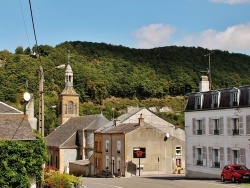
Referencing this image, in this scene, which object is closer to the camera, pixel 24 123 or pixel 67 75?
pixel 24 123

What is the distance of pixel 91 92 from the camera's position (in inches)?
5251

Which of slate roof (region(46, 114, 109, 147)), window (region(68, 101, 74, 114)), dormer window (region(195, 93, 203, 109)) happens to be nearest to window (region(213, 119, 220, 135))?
dormer window (region(195, 93, 203, 109))

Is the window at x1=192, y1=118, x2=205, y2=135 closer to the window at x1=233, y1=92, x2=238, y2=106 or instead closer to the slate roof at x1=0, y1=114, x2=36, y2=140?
the window at x1=233, y1=92, x2=238, y2=106

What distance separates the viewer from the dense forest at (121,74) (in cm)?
11969

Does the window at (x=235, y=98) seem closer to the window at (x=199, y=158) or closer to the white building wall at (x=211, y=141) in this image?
the white building wall at (x=211, y=141)

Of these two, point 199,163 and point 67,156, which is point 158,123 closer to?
point 67,156

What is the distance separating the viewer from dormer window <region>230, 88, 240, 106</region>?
37.3 meters

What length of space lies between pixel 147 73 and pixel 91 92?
23635 millimetres

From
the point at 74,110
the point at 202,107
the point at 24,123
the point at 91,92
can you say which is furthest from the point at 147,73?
the point at 24,123

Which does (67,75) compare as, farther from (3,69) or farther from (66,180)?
(66,180)

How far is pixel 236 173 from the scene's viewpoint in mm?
32312

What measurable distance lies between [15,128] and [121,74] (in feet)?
395

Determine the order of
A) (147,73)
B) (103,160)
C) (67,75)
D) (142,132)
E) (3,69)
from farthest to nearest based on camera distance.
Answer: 1. (147,73)
2. (3,69)
3. (67,75)
4. (103,160)
5. (142,132)

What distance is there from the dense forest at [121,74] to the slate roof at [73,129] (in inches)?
1189
